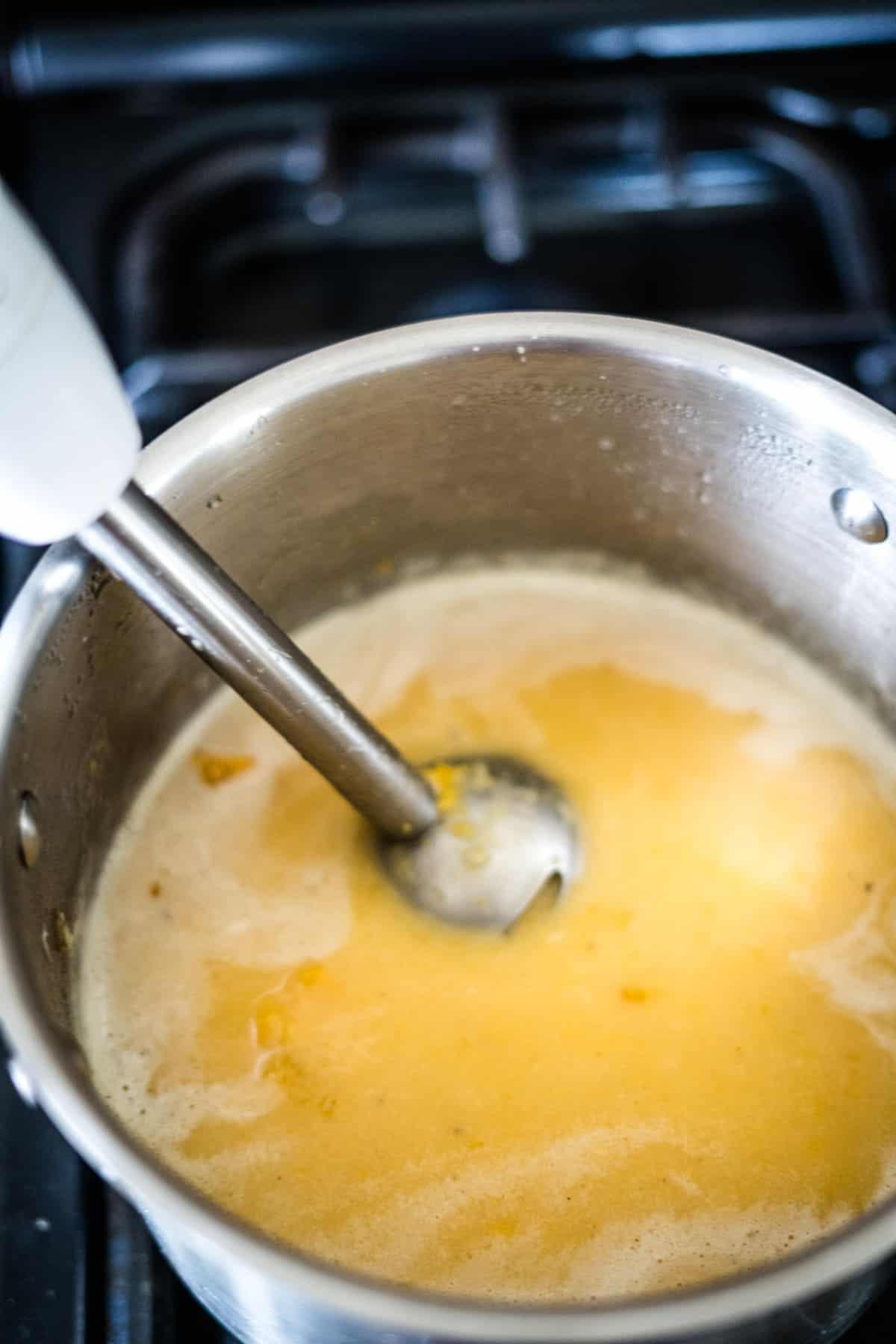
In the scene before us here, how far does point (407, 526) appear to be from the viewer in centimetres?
98

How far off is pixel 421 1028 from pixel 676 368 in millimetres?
409

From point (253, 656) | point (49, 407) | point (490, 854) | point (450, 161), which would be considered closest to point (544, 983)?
point (490, 854)

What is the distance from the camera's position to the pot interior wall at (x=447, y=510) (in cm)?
79

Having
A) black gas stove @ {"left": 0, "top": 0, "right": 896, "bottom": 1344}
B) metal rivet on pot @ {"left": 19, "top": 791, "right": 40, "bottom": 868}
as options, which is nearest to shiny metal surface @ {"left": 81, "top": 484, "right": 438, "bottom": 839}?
metal rivet on pot @ {"left": 19, "top": 791, "right": 40, "bottom": 868}

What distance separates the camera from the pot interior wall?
2.59ft

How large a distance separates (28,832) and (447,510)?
0.38 m

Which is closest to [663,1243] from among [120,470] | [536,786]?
[536,786]

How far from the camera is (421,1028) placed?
817mm

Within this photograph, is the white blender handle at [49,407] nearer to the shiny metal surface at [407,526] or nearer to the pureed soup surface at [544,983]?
the shiny metal surface at [407,526]

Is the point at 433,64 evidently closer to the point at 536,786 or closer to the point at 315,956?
the point at 536,786

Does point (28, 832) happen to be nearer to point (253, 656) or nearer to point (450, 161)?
point (253, 656)

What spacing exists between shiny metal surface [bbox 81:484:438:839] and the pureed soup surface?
89 millimetres

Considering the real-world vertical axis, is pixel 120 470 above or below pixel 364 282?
above

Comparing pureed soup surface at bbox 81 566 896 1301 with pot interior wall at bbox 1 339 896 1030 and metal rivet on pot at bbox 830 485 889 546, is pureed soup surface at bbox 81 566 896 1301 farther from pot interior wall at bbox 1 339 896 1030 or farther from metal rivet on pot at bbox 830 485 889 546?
metal rivet on pot at bbox 830 485 889 546
